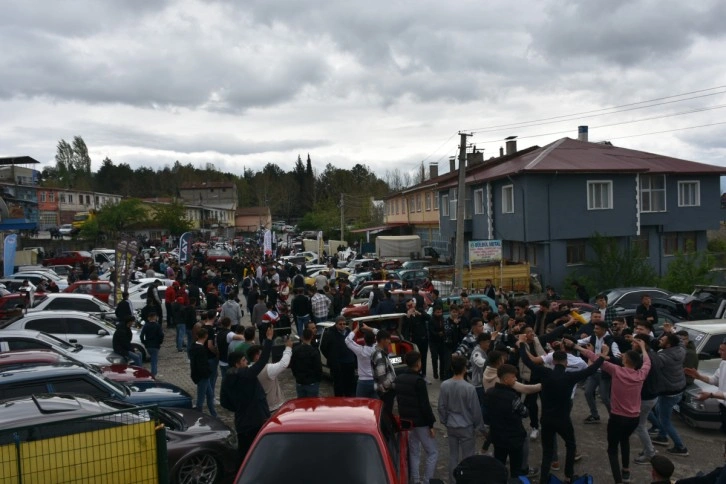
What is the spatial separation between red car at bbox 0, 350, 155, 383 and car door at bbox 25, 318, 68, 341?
382 centimetres

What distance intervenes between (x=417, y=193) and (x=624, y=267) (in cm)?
2611

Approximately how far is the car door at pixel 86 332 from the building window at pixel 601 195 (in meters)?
22.8

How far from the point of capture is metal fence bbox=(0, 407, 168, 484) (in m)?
5.31

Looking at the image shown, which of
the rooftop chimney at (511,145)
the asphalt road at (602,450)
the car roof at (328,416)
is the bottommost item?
the asphalt road at (602,450)

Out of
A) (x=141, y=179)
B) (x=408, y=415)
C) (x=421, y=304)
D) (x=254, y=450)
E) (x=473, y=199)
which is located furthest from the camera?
(x=141, y=179)

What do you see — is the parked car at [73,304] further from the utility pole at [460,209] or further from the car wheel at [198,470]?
the utility pole at [460,209]

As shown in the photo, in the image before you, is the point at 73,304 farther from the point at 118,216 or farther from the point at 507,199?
the point at 118,216

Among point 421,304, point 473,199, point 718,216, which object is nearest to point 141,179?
point 473,199

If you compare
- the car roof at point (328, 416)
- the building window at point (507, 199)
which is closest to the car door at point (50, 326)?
the car roof at point (328, 416)

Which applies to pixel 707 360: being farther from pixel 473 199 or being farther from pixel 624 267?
pixel 473 199

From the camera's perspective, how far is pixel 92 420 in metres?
6.13

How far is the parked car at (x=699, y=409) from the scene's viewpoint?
9.77 meters

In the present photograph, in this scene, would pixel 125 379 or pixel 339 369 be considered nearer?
pixel 339 369

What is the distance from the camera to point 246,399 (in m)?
7.66
